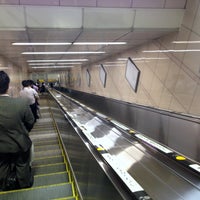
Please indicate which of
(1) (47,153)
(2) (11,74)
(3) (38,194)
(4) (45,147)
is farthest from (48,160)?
(2) (11,74)

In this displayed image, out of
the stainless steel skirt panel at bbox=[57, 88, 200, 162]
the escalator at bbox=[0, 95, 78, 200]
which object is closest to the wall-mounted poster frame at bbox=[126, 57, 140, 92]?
the stainless steel skirt panel at bbox=[57, 88, 200, 162]

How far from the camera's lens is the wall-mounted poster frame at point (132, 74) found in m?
9.63

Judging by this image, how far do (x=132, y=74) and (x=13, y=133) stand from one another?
772 centimetres

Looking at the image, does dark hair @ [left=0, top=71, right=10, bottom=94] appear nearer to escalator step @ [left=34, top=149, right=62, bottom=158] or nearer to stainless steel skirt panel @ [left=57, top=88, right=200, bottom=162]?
escalator step @ [left=34, top=149, right=62, bottom=158]

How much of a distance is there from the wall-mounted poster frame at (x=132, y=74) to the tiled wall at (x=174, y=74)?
262 millimetres

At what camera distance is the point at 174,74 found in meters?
6.80

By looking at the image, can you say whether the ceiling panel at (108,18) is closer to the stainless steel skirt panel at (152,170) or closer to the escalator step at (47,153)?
the stainless steel skirt panel at (152,170)

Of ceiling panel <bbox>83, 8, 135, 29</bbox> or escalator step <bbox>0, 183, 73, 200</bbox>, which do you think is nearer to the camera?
escalator step <bbox>0, 183, 73, 200</bbox>

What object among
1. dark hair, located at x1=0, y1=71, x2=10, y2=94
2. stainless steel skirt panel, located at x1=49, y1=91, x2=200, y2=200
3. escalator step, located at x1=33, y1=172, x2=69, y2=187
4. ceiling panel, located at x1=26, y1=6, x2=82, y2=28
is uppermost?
ceiling panel, located at x1=26, y1=6, x2=82, y2=28

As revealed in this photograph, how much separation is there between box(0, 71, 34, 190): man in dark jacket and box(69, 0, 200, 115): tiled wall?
165 inches

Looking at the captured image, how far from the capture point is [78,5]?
235 inches

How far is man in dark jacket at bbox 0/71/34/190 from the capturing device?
3.01m

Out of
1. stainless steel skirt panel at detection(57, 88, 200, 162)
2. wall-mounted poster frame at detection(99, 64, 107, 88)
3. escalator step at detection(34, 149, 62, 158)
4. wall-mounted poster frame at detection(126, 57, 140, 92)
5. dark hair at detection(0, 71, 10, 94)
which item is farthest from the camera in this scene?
wall-mounted poster frame at detection(99, 64, 107, 88)

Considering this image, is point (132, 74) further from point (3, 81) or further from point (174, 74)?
point (3, 81)
